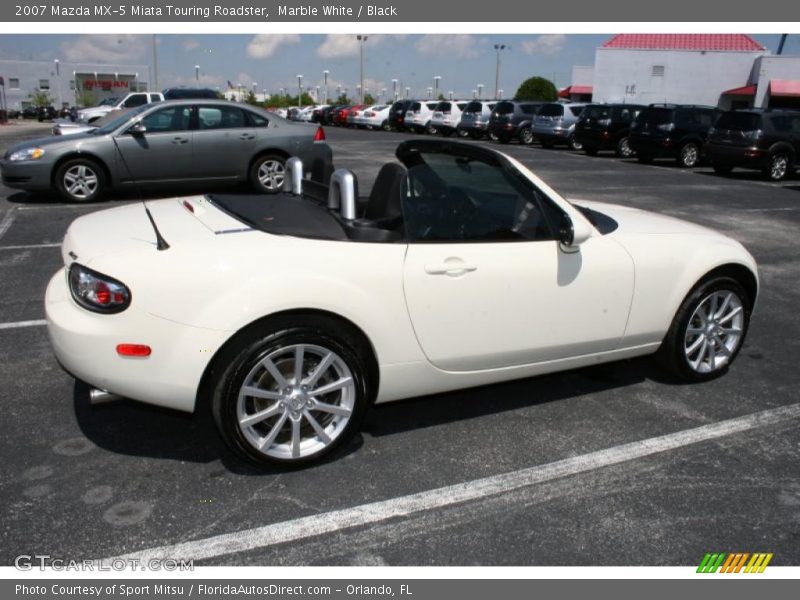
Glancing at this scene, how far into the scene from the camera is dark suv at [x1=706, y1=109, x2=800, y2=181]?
53.8 feet

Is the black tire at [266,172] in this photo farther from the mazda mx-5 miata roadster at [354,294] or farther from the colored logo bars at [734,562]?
the colored logo bars at [734,562]

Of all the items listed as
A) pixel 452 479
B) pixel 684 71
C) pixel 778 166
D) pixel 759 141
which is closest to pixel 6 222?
pixel 452 479

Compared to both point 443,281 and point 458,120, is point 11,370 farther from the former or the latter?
point 458,120

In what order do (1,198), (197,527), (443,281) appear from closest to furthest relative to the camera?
(197,527), (443,281), (1,198)

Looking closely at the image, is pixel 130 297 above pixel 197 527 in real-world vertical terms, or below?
above

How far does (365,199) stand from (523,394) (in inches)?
60.2

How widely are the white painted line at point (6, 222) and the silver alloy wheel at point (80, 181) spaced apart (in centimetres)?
86

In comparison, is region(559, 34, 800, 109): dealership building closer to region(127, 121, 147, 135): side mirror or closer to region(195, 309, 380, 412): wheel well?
region(127, 121, 147, 135): side mirror

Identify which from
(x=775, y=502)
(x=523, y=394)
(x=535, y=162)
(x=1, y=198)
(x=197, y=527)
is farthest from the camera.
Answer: (x=535, y=162)

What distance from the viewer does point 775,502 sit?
3.06m

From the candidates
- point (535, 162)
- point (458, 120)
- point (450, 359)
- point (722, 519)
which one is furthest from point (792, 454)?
point (458, 120)

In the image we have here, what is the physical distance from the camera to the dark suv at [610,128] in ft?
73.3

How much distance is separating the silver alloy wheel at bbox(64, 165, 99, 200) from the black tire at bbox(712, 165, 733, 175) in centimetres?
1461

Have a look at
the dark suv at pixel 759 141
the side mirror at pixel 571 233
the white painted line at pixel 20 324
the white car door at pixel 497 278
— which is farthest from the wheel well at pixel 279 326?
the dark suv at pixel 759 141
